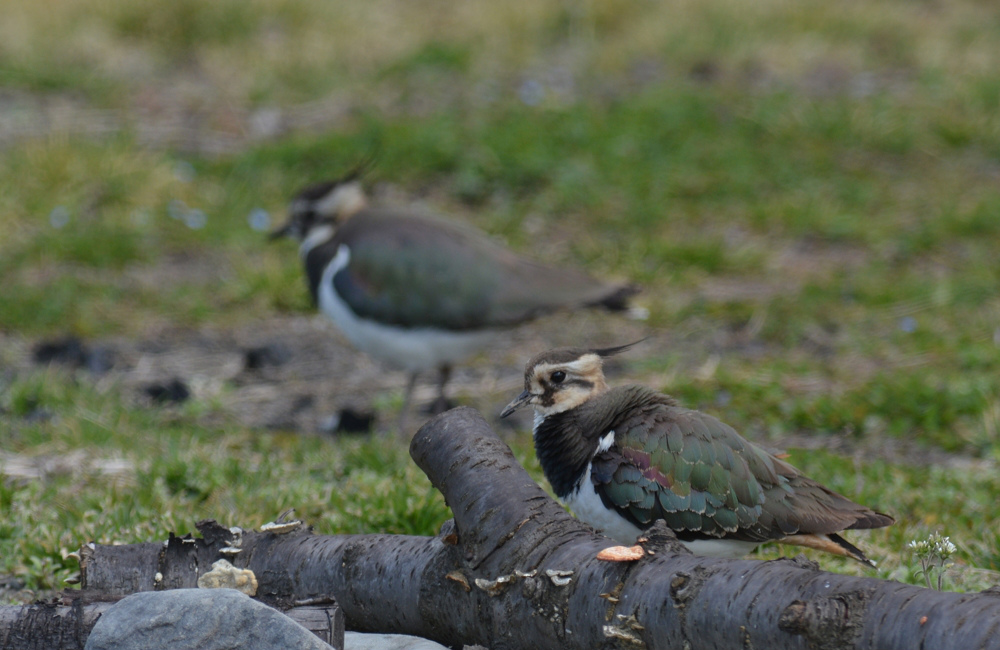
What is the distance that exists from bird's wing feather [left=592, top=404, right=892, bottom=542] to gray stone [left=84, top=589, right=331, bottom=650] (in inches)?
49.0

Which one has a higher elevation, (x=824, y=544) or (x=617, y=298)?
(x=824, y=544)

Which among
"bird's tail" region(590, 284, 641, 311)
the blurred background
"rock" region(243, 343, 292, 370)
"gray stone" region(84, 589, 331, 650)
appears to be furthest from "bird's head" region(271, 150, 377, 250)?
"gray stone" region(84, 589, 331, 650)

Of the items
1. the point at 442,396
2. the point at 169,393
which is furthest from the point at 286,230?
the point at 442,396

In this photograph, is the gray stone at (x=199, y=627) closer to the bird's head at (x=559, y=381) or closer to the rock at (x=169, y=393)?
the bird's head at (x=559, y=381)

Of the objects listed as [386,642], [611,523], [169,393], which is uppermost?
[611,523]

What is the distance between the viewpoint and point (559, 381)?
438 centimetres

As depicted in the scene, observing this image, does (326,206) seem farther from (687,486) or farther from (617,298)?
(687,486)

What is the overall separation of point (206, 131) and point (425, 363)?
5805 millimetres

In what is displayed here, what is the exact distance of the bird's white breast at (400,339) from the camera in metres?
6.82

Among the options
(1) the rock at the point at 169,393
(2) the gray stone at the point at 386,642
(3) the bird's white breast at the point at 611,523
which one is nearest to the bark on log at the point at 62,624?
(2) the gray stone at the point at 386,642

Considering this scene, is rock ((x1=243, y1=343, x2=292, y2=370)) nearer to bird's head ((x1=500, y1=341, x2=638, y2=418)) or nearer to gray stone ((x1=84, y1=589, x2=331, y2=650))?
bird's head ((x1=500, y1=341, x2=638, y2=418))

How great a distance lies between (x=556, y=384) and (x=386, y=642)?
3.99ft

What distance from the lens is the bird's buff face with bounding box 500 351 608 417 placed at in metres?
4.36

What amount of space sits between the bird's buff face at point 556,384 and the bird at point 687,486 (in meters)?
0.19
